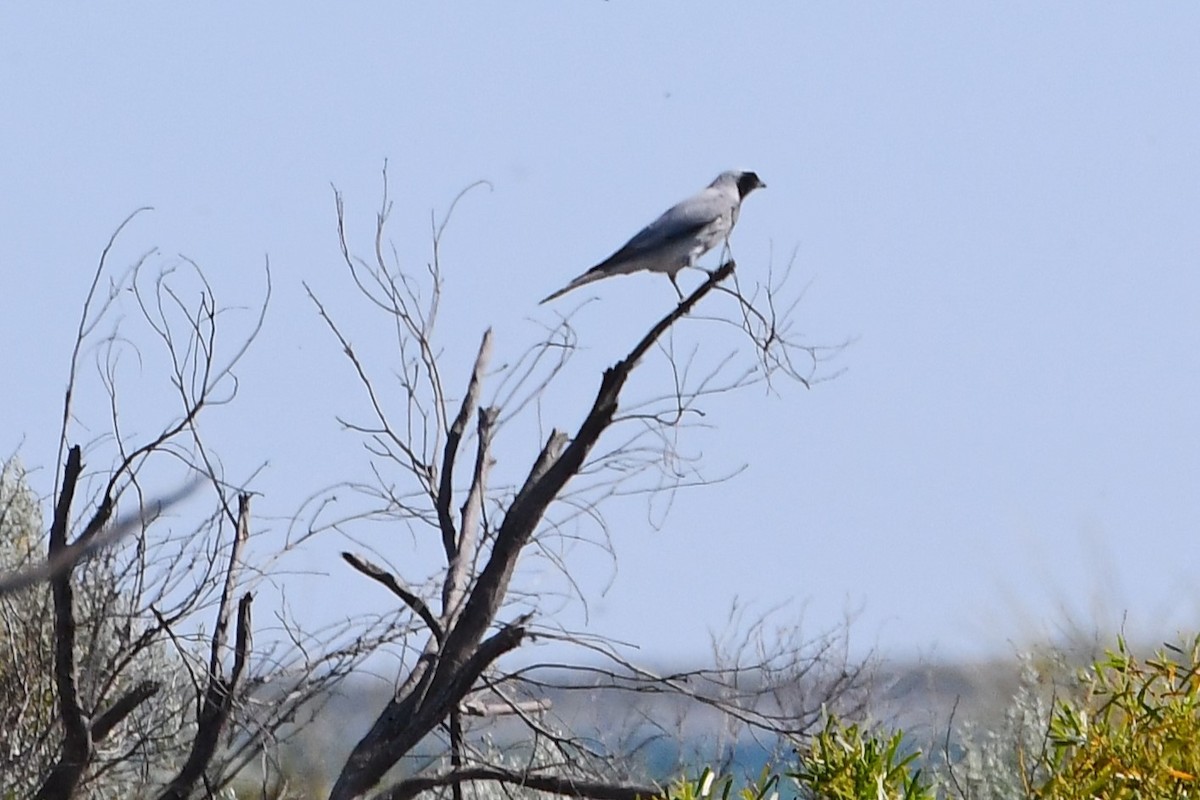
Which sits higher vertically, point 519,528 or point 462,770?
point 519,528

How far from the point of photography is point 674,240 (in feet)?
30.0

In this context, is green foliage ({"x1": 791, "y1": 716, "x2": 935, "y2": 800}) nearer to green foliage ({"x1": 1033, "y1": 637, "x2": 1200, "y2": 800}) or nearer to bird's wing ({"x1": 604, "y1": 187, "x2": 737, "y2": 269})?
green foliage ({"x1": 1033, "y1": 637, "x2": 1200, "y2": 800})

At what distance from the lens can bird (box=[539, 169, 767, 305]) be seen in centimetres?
904

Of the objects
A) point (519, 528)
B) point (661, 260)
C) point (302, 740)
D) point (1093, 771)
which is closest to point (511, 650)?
point (519, 528)

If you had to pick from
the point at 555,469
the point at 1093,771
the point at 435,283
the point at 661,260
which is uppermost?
the point at 661,260

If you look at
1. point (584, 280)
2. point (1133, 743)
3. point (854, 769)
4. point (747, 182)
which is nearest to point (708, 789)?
point (854, 769)

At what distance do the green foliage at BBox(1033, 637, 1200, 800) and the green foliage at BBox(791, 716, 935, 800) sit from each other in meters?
0.22

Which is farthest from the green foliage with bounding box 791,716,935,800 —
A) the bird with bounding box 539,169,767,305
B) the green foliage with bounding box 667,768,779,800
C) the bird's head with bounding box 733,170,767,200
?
the bird's head with bounding box 733,170,767,200

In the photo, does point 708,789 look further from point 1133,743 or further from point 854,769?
point 1133,743

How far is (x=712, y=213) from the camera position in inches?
380

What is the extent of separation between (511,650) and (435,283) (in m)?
1.66

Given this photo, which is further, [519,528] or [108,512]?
[519,528]

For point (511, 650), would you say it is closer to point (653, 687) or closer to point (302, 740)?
point (653, 687)

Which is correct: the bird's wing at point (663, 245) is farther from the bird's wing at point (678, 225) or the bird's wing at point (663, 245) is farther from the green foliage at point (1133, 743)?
the green foliage at point (1133, 743)
